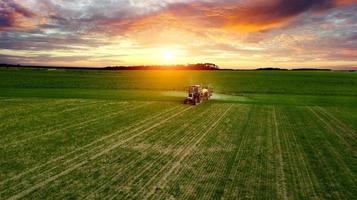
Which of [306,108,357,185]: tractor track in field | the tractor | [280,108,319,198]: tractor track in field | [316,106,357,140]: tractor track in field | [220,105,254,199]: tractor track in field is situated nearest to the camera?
[220,105,254,199]: tractor track in field

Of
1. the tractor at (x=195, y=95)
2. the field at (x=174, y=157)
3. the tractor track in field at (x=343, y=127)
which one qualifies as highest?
the tractor at (x=195, y=95)

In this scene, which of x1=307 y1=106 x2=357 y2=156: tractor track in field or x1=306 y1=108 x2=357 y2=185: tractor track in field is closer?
x1=306 y1=108 x2=357 y2=185: tractor track in field

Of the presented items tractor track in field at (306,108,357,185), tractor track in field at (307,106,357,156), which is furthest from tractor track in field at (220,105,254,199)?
tractor track in field at (307,106,357,156)

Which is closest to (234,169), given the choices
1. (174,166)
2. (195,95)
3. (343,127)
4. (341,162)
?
(174,166)

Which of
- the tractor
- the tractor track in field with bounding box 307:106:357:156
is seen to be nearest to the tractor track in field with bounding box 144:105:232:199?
the tractor track in field with bounding box 307:106:357:156

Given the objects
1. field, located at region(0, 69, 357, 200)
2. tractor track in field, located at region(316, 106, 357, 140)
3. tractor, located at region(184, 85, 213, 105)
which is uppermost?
tractor, located at region(184, 85, 213, 105)

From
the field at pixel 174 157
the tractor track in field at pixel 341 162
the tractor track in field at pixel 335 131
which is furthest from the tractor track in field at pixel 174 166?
the tractor track in field at pixel 335 131

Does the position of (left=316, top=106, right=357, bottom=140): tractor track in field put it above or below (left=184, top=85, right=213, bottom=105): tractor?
below

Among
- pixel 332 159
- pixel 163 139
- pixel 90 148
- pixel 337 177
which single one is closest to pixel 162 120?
pixel 163 139

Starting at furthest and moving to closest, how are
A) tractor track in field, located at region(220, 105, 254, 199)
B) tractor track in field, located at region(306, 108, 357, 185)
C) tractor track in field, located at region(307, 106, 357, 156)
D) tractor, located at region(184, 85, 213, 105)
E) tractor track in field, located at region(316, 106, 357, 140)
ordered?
tractor, located at region(184, 85, 213, 105)
tractor track in field, located at region(316, 106, 357, 140)
tractor track in field, located at region(307, 106, 357, 156)
tractor track in field, located at region(306, 108, 357, 185)
tractor track in field, located at region(220, 105, 254, 199)

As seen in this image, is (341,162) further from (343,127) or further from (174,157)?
(343,127)

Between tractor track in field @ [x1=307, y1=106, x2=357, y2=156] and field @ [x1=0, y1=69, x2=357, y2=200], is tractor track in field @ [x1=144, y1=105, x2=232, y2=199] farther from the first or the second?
tractor track in field @ [x1=307, y1=106, x2=357, y2=156]

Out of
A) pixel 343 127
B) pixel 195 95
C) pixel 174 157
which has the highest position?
pixel 195 95

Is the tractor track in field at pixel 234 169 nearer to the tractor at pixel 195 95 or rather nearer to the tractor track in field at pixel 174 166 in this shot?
the tractor track in field at pixel 174 166
